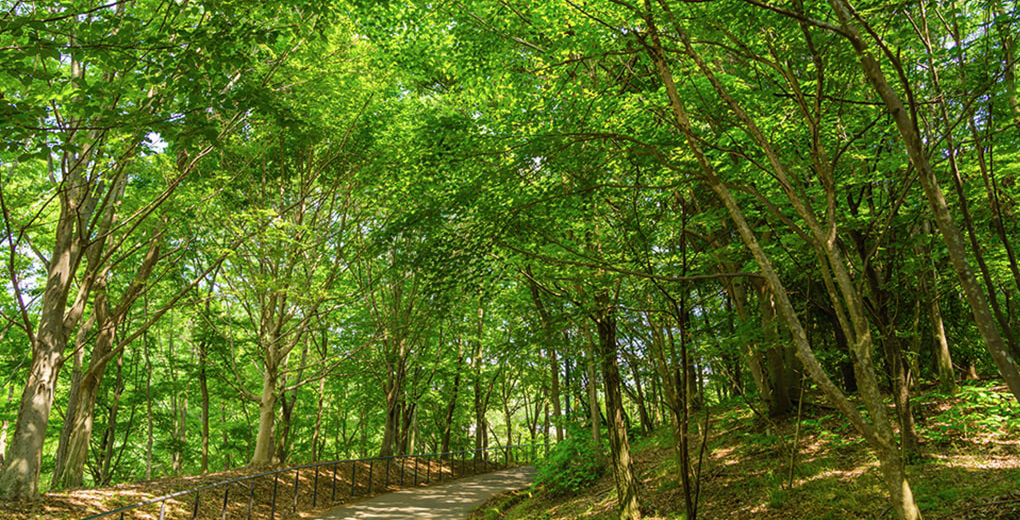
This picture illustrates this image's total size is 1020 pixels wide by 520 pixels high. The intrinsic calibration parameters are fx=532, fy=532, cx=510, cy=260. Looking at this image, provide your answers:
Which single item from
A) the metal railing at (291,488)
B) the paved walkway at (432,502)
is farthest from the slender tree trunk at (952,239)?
the paved walkway at (432,502)

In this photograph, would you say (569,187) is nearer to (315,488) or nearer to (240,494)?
(240,494)

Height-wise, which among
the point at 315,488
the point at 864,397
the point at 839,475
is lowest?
the point at 315,488

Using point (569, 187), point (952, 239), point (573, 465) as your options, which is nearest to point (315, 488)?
point (573, 465)

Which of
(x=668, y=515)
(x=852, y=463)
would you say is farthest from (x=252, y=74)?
(x=852, y=463)

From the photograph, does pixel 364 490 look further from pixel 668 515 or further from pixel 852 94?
pixel 852 94

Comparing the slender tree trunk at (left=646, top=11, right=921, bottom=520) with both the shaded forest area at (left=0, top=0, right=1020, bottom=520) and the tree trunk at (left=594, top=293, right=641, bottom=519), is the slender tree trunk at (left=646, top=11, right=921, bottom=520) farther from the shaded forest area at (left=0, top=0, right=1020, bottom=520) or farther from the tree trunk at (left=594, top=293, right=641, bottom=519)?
the tree trunk at (left=594, top=293, right=641, bottom=519)

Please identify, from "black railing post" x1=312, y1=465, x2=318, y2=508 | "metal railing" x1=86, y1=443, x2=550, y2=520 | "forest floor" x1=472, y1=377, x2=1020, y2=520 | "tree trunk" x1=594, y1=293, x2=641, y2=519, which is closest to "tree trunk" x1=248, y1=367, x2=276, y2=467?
"metal railing" x1=86, y1=443, x2=550, y2=520

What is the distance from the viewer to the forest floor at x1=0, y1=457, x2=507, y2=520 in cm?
797

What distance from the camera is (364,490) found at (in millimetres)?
14523

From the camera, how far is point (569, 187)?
22.3 ft

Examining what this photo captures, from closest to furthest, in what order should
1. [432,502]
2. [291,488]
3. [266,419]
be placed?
1. [291,488]
2. [266,419]
3. [432,502]

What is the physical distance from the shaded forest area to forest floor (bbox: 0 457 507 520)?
2.64 feet

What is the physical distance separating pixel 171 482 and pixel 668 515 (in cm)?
990

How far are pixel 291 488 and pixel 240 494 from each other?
55.9 inches
